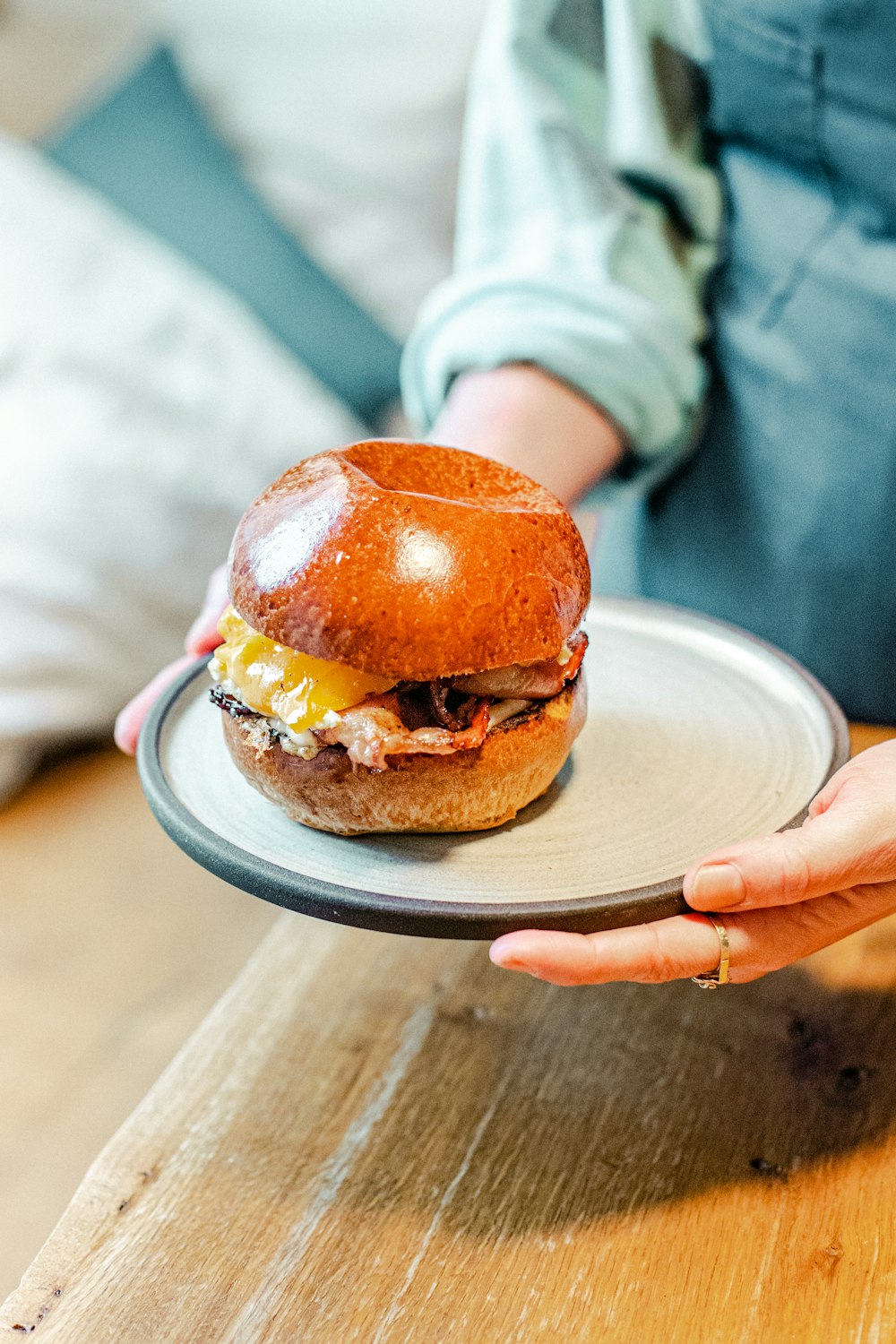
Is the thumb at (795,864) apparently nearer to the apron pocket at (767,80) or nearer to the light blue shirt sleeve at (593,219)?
the light blue shirt sleeve at (593,219)

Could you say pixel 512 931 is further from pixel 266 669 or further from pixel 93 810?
pixel 93 810

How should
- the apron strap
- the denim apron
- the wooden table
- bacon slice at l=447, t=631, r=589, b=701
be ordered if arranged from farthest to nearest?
the apron strap < the denim apron < bacon slice at l=447, t=631, r=589, b=701 < the wooden table

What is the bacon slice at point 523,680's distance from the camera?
84cm

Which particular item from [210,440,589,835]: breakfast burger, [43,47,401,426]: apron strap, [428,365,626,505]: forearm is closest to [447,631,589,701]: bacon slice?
[210,440,589,835]: breakfast burger

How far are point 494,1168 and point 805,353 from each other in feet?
3.14

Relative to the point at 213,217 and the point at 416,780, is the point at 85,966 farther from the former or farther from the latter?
the point at 213,217

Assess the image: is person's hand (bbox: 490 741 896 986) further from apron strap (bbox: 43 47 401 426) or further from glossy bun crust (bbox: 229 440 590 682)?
apron strap (bbox: 43 47 401 426)

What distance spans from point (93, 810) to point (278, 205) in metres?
1.35

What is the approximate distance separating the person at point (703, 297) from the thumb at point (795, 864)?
1.99 feet

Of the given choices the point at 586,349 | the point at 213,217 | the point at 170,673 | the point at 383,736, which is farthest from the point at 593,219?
the point at 213,217

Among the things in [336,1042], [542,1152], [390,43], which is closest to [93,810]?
[336,1042]

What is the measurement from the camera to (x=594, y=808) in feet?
3.01

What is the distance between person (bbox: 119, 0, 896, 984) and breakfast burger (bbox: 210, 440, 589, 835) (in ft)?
1.42

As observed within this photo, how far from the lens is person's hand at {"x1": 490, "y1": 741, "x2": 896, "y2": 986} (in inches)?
29.5
